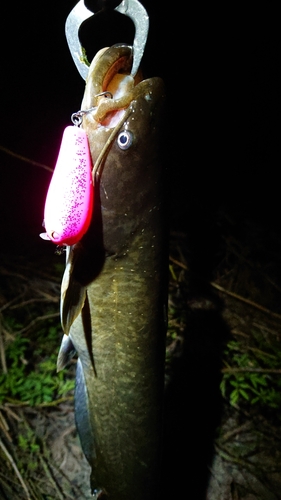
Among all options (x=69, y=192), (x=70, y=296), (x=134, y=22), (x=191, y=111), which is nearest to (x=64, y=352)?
(x=70, y=296)

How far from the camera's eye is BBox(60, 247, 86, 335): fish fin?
5.90 ft

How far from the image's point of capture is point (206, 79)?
24.8 ft

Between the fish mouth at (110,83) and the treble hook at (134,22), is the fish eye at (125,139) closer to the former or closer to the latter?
the fish mouth at (110,83)

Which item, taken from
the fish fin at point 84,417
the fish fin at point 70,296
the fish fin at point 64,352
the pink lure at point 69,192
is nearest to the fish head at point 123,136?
the pink lure at point 69,192

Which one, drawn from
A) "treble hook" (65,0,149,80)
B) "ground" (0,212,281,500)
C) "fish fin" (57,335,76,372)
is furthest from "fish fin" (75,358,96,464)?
"treble hook" (65,0,149,80)

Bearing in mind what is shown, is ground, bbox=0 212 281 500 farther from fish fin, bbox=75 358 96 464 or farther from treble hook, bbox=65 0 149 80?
treble hook, bbox=65 0 149 80

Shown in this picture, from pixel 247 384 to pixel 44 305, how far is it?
2448mm

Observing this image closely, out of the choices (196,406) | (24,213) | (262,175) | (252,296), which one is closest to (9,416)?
(196,406)

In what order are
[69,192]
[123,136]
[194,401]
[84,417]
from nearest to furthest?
1. [69,192]
2. [123,136]
3. [84,417]
4. [194,401]

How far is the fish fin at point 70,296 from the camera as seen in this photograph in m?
1.80

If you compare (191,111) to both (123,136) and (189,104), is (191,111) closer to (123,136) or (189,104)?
(189,104)

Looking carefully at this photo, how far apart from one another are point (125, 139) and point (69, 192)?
349 mm

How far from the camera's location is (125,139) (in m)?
1.61

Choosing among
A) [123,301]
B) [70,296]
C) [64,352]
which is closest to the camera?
[70,296]
